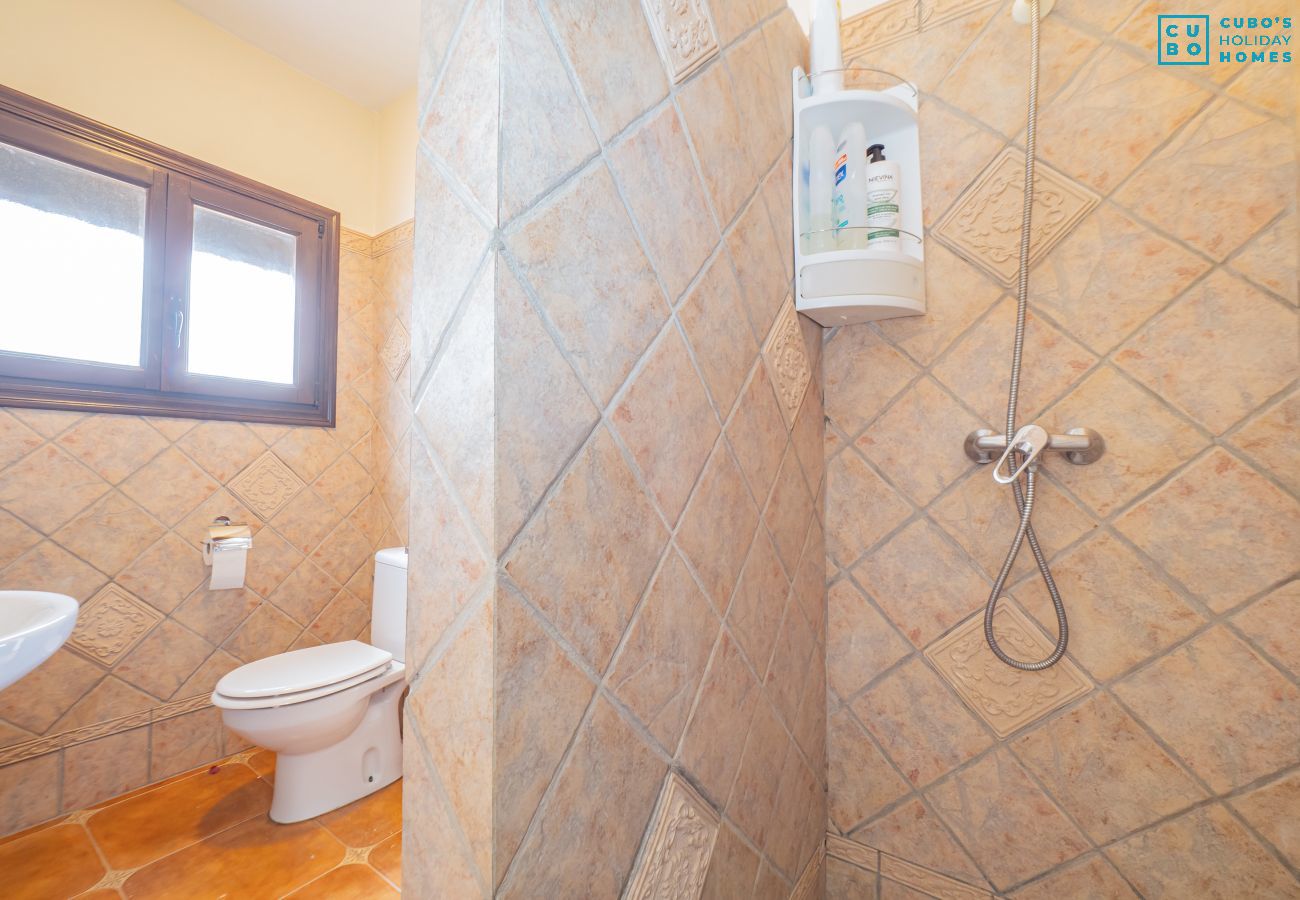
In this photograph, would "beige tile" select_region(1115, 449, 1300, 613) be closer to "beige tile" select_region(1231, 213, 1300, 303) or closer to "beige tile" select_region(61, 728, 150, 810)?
"beige tile" select_region(1231, 213, 1300, 303)

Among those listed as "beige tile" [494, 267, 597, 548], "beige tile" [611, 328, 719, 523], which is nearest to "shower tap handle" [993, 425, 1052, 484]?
"beige tile" [611, 328, 719, 523]

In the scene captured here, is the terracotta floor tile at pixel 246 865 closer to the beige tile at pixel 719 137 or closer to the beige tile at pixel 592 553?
the beige tile at pixel 592 553

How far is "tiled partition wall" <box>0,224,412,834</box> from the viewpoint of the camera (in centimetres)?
146

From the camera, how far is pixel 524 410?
518mm

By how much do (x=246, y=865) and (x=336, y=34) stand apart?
2.65m

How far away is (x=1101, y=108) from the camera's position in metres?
1.00

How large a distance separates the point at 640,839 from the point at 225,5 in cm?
272

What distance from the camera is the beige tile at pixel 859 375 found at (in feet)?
3.92

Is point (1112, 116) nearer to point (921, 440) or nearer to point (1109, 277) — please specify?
point (1109, 277)

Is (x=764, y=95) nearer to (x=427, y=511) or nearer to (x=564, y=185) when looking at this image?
(x=564, y=185)

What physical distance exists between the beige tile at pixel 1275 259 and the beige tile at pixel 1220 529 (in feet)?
0.96

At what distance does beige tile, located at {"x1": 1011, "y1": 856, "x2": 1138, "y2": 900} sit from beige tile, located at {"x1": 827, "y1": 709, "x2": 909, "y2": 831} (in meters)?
0.27

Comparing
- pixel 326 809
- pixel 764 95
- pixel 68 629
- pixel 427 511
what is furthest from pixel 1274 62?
pixel 326 809

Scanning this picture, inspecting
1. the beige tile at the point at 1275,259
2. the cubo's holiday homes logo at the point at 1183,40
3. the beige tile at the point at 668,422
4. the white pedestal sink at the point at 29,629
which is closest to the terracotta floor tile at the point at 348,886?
the white pedestal sink at the point at 29,629
